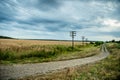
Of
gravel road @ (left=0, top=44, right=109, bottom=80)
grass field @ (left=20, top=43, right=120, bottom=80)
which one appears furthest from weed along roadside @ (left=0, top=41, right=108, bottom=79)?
grass field @ (left=20, top=43, right=120, bottom=80)

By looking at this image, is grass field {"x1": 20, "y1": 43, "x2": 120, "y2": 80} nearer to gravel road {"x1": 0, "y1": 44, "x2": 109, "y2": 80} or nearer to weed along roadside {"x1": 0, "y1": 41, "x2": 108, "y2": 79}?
weed along roadside {"x1": 0, "y1": 41, "x2": 108, "y2": 79}

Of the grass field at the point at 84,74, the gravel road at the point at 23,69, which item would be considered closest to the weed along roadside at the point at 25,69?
the gravel road at the point at 23,69

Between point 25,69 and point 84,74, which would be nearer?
point 84,74

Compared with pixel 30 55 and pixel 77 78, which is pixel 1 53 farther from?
pixel 77 78

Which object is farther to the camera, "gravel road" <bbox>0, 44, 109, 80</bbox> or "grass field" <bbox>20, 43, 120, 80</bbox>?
"gravel road" <bbox>0, 44, 109, 80</bbox>

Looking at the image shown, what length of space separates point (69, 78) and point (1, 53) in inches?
491

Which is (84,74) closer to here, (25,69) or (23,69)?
(25,69)

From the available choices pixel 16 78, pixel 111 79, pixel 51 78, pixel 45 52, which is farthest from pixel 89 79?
pixel 45 52

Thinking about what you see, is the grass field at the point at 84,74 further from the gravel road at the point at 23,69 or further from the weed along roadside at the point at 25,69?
the gravel road at the point at 23,69

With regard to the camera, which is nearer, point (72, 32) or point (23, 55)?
point (23, 55)

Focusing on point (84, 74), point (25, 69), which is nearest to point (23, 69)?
point (25, 69)

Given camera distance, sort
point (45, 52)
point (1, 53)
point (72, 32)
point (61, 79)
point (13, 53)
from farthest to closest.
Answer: point (72, 32) → point (45, 52) → point (13, 53) → point (1, 53) → point (61, 79)

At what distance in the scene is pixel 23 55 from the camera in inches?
846

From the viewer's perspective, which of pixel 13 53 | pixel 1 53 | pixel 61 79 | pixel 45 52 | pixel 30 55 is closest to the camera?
pixel 61 79
